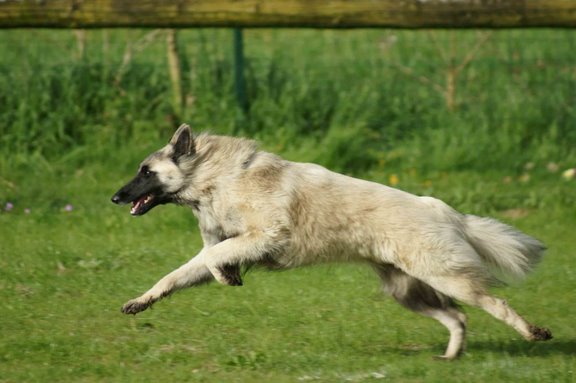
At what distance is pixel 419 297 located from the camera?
20.3ft

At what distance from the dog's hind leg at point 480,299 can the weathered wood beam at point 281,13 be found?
2828 millimetres

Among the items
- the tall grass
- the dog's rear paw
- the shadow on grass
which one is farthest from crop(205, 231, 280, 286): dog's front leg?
the tall grass

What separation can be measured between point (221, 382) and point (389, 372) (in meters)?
0.87

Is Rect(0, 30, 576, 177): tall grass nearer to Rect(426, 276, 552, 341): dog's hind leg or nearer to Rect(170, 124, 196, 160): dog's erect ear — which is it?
Rect(170, 124, 196, 160): dog's erect ear

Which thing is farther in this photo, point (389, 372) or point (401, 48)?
point (401, 48)

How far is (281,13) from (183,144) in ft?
6.93

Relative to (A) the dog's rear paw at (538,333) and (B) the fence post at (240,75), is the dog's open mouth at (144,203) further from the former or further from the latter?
(B) the fence post at (240,75)

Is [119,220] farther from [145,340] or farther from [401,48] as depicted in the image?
[401,48]

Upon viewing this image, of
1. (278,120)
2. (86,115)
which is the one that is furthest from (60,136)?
(278,120)

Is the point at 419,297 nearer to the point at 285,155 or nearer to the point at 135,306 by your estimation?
the point at 135,306

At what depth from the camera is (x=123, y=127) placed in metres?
10.4

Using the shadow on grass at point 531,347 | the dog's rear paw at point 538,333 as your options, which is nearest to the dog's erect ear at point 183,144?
the shadow on grass at point 531,347

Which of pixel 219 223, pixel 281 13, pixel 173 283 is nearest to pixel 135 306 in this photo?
pixel 173 283

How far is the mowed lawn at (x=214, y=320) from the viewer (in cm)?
560
